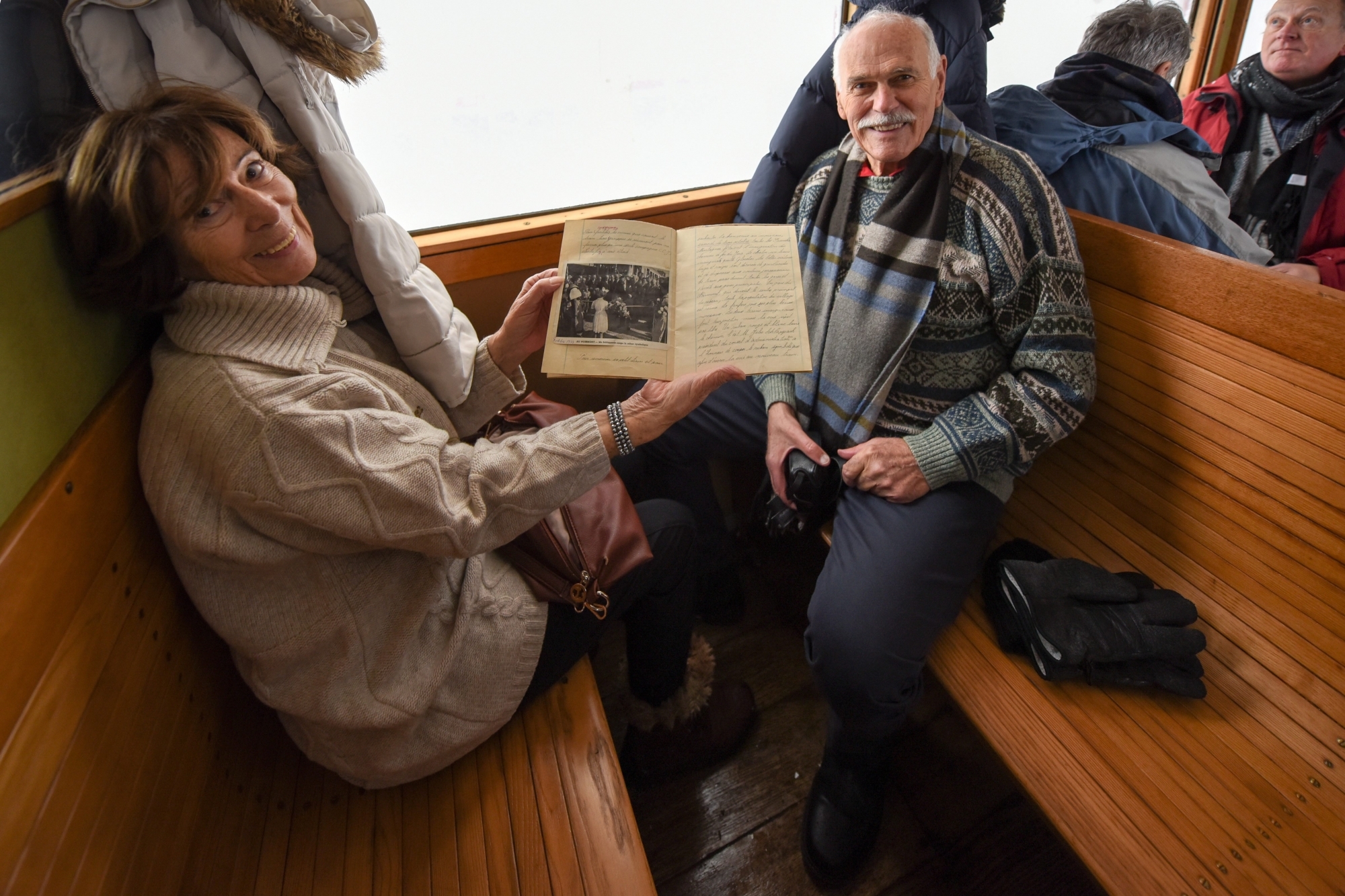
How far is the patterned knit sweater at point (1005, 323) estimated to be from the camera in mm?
1198

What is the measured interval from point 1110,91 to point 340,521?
6.83 ft

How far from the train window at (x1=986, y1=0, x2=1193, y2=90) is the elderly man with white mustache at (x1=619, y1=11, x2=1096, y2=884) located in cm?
140

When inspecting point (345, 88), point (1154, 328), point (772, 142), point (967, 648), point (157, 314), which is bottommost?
point (967, 648)

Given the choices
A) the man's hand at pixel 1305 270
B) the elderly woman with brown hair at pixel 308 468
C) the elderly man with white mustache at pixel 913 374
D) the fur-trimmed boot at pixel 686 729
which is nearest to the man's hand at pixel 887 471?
the elderly man with white mustache at pixel 913 374

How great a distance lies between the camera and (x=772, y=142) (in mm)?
1606

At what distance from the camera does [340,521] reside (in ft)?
2.50

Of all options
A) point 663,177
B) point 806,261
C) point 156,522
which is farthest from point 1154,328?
point 156,522

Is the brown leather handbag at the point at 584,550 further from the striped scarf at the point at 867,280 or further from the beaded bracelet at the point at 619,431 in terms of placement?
the striped scarf at the point at 867,280

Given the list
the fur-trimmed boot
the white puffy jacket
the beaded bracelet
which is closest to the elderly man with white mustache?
the fur-trimmed boot

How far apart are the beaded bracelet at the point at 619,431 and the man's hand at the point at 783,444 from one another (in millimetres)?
515

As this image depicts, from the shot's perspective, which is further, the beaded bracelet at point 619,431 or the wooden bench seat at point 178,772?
the beaded bracelet at point 619,431

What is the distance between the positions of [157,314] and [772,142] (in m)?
1.34

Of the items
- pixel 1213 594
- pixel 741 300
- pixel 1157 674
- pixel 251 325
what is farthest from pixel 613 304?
pixel 1213 594

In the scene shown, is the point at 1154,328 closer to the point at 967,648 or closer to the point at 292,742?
the point at 967,648
